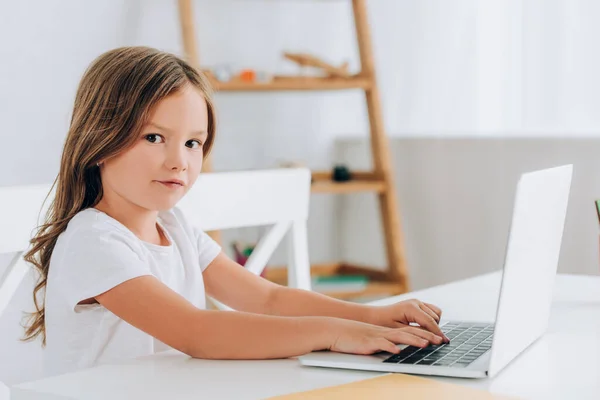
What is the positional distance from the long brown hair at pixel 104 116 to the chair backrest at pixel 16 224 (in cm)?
2

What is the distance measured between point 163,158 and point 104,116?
0.33 feet

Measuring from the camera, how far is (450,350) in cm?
99

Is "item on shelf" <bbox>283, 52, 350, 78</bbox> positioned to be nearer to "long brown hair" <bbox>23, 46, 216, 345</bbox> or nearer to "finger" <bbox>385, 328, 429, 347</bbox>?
"long brown hair" <bbox>23, 46, 216, 345</bbox>

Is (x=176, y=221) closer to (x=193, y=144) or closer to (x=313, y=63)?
(x=193, y=144)

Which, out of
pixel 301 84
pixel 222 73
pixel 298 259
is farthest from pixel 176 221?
pixel 301 84

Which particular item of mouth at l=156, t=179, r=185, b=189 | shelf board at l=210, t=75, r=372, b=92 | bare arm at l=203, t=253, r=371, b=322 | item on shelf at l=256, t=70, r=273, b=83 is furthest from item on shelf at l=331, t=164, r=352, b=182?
mouth at l=156, t=179, r=185, b=189

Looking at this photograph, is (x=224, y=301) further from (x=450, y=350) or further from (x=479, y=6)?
(x=479, y=6)

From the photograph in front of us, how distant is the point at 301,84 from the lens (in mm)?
2930

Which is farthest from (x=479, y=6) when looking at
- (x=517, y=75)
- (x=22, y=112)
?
(x=22, y=112)

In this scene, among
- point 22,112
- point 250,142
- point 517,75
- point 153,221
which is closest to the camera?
point 153,221

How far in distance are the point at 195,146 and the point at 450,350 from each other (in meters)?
0.43

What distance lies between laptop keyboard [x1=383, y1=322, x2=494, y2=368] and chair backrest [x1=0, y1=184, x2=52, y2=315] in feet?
1.82

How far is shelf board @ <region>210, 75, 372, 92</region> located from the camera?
9.32ft

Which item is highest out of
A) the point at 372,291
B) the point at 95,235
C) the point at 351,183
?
the point at 95,235
